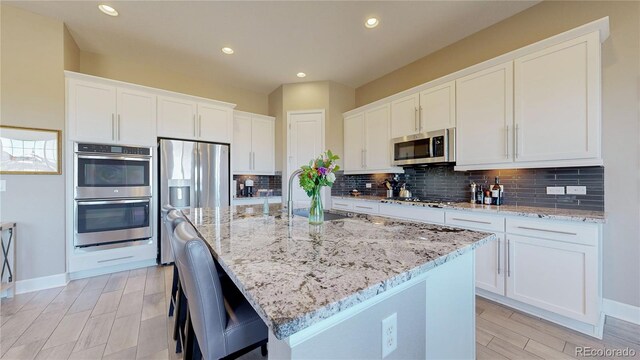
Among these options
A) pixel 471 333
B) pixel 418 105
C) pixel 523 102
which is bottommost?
pixel 471 333

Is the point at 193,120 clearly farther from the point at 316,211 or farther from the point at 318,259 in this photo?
the point at 318,259

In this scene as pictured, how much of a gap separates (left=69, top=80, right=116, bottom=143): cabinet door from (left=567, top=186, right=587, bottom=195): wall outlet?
4695mm

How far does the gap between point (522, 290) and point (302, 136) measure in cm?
334

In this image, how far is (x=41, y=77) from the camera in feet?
8.32

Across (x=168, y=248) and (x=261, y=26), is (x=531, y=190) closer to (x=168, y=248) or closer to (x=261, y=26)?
(x=261, y=26)

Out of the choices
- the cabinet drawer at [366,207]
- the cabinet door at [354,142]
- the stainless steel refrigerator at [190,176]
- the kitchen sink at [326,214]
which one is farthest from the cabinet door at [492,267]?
the stainless steel refrigerator at [190,176]

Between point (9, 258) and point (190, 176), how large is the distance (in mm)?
1775

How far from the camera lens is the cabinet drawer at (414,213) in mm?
2594

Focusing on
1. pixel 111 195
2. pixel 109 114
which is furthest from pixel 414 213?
pixel 109 114

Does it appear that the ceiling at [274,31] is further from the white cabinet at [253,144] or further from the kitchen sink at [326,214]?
the kitchen sink at [326,214]

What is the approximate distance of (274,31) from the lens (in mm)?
2844

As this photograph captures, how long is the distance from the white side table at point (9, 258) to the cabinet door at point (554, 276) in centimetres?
452

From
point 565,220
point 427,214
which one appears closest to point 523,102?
point 565,220

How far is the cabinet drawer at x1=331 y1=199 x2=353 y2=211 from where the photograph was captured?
379 centimetres
